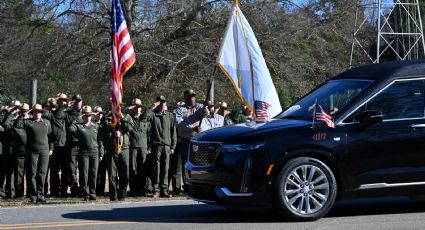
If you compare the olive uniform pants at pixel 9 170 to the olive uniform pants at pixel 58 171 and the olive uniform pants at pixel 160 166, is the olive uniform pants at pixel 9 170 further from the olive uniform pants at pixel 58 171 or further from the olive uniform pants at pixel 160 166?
the olive uniform pants at pixel 160 166

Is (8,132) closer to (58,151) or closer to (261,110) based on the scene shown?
(58,151)

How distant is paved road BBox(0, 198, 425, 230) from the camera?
31.0 ft

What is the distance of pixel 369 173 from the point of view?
32.3 feet

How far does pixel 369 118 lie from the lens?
979cm

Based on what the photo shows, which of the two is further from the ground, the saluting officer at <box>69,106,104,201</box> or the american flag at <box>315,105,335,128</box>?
the american flag at <box>315,105,335,128</box>

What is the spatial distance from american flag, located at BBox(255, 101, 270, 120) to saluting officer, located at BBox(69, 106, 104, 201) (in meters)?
3.74

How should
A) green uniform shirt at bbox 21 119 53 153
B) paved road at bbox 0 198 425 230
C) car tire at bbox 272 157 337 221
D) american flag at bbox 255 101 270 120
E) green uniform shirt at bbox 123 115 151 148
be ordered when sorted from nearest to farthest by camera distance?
paved road at bbox 0 198 425 230 → car tire at bbox 272 157 337 221 → american flag at bbox 255 101 270 120 → green uniform shirt at bbox 21 119 53 153 → green uniform shirt at bbox 123 115 151 148

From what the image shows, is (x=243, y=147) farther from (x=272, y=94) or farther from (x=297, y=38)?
(x=297, y=38)

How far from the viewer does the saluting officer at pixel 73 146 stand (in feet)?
50.0

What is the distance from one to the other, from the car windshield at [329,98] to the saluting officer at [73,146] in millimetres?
5610

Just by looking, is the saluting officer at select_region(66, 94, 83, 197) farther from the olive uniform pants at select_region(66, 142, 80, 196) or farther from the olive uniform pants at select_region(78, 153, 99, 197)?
the olive uniform pants at select_region(78, 153, 99, 197)

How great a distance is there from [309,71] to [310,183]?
49.5ft

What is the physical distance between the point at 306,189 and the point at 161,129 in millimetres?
5877

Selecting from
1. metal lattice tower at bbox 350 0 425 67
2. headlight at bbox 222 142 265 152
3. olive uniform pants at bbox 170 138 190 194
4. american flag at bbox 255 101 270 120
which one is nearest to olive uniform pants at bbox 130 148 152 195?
olive uniform pants at bbox 170 138 190 194
